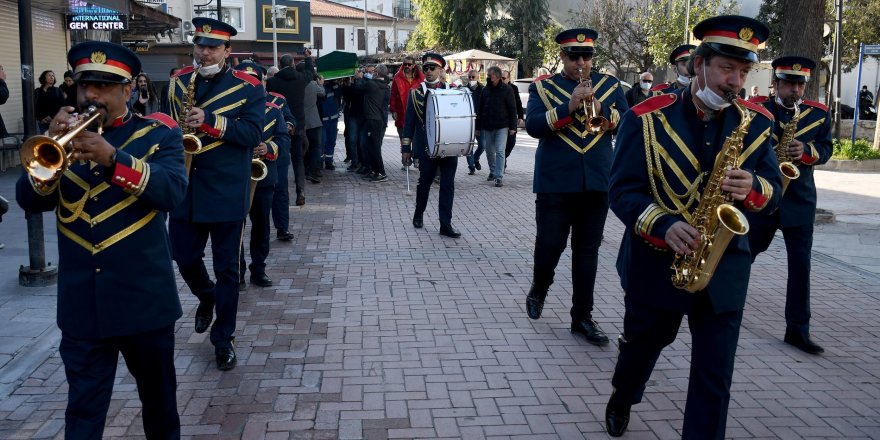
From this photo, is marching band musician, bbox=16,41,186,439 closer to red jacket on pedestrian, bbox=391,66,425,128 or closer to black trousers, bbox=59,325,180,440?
black trousers, bbox=59,325,180,440

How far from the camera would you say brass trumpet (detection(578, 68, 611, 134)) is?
5789mm

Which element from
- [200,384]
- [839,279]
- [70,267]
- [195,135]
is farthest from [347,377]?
[839,279]

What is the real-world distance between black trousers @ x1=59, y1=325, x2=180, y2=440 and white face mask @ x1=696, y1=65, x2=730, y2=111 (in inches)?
102

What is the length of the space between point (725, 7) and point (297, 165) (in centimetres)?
3101

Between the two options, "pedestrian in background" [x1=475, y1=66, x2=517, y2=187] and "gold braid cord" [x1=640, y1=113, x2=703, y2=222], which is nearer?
"gold braid cord" [x1=640, y1=113, x2=703, y2=222]

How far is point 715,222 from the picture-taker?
141 inches

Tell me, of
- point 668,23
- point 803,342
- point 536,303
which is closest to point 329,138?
point 536,303

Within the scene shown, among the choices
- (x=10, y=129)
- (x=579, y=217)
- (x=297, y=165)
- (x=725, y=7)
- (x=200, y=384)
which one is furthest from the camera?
(x=725, y=7)

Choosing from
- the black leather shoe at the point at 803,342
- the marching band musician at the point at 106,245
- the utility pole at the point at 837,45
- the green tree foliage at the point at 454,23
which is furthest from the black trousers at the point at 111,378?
the green tree foliage at the point at 454,23

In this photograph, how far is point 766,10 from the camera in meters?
38.8

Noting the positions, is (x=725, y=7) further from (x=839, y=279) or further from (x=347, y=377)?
(x=347, y=377)

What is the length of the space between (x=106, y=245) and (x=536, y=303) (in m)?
3.81

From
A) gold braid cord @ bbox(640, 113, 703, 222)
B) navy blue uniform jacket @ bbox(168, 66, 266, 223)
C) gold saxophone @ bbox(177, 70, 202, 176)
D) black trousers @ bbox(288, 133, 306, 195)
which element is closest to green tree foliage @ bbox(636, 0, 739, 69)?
black trousers @ bbox(288, 133, 306, 195)

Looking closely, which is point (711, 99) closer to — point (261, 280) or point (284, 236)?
point (261, 280)
